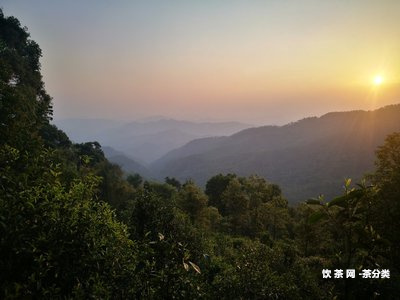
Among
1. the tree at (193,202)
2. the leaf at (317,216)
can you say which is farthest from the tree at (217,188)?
the leaf at (317,216)

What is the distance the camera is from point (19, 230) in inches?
233

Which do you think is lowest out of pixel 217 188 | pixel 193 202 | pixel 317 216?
pixel 217 188

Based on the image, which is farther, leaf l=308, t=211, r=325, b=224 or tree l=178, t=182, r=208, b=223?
tree l=178, t=182, r=208, b=223

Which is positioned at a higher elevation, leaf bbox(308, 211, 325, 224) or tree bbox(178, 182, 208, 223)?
leaf bbox(308, 211, 325, 224)

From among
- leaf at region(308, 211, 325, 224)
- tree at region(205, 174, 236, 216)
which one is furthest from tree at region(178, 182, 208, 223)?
leaf at region(308, 211, 325, 224)

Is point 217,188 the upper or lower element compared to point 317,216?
lower

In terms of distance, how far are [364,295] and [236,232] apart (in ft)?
169

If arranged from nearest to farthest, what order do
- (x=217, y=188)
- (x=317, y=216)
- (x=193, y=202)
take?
(x=317, y=216)
(x=193, y=202)
(x=217, y=188)

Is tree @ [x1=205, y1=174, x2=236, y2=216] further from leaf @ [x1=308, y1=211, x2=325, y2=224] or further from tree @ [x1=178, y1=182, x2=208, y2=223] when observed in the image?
leaf @ [x1=308, y1=211, x2=325, y2=224]

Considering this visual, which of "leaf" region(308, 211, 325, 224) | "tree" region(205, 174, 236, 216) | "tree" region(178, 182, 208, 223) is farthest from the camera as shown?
"tree" region(205, 174, 236, 216)

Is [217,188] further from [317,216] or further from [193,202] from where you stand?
[317,216]

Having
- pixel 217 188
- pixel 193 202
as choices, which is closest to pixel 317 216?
pixel 193 202

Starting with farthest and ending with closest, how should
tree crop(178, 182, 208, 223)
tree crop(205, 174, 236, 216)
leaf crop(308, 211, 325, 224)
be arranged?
tree crop(205, 174, 236, 216)
tree crop(178, 182, 208, 223)
leaf crop(308, 211, 325, 224)

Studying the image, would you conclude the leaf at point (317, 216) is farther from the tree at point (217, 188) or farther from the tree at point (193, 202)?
the tree at point (217, 188)
